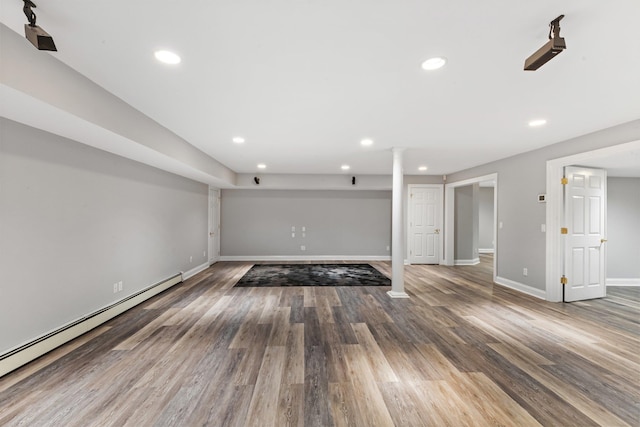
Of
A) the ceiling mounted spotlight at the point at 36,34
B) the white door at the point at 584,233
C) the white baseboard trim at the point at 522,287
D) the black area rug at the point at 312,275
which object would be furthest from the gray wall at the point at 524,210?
the ceiling mounted spotlight at the point at 36,34

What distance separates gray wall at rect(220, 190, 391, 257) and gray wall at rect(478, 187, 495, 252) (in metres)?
4.10

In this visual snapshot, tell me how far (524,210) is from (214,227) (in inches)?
283

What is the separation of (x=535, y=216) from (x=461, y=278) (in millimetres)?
1939

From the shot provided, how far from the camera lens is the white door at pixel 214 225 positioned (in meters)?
6.77

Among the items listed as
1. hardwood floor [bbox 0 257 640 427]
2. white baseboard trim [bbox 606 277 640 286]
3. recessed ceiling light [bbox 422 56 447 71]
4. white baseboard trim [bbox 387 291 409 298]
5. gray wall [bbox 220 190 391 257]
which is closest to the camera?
hardwood floor [bbox 0 257 640 427]

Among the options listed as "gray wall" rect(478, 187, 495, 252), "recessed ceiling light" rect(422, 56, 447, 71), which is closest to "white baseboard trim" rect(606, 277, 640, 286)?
"gray wall" rect(478, 187, 495, 252)

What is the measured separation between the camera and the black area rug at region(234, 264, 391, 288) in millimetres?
5023

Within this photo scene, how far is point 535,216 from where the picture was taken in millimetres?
4277

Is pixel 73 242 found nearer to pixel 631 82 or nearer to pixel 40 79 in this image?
pixel 40 79

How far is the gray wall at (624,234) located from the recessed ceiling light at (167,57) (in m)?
7.58

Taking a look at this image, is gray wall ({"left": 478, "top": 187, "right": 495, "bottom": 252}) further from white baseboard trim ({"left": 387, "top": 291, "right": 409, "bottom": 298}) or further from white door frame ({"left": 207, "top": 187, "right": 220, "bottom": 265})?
white door frame ({"left": 207, "top": 187, "right": 220, "bottom": 265})

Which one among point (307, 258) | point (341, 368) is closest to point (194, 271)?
point (307, 258)

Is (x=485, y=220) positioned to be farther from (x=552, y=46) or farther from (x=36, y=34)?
(x=36, y=34)

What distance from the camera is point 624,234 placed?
496 centimetres
